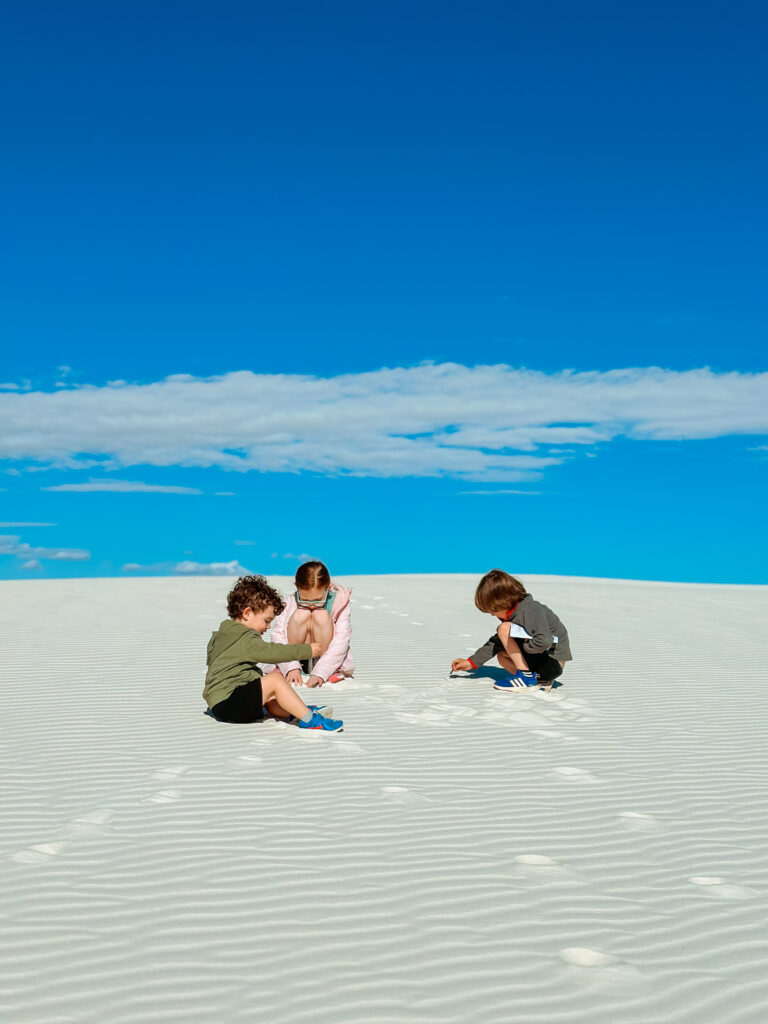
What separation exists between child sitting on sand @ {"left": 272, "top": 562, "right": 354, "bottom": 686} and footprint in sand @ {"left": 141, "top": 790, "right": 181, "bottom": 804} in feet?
10.5

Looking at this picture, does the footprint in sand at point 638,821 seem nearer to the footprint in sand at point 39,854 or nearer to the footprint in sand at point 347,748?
the footprint in sand at point 347,748

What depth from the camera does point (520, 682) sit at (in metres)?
8.50

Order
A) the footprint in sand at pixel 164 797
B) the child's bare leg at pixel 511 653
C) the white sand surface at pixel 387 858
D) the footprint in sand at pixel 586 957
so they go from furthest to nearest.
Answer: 1. the child's bare leg at pixel 511 653
2. the footprint in sand at pixel 164 797
3. the footprint in sand at pixel 586 957
4. the white sand surface at pixel 387 858

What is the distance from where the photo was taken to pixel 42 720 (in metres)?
7.11

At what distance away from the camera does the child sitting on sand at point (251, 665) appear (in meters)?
6.50

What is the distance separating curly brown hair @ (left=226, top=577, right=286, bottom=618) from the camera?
6633mm

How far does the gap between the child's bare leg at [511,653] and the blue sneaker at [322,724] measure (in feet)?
7.27

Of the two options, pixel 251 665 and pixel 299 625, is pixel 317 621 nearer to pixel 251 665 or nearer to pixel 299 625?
pixel 299 625

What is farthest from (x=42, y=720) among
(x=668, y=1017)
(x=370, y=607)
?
(x=370, y=607)

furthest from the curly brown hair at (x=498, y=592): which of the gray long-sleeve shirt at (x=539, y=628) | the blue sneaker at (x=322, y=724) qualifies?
the blue sneaker at (x=322, y=724)

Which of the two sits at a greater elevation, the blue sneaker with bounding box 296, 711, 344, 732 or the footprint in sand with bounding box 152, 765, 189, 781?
the blue sneaker with bounding box 296, 711, 344, 732

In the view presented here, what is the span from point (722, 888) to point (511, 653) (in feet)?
15.0

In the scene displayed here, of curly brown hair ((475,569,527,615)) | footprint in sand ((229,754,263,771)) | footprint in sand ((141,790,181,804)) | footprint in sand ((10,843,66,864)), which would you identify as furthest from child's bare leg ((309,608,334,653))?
footprint in sand ((10,843,66,864))

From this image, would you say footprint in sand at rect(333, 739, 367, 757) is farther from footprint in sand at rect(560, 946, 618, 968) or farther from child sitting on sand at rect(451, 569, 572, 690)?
footprint in sand at rect(560, 946, 618, 968)
